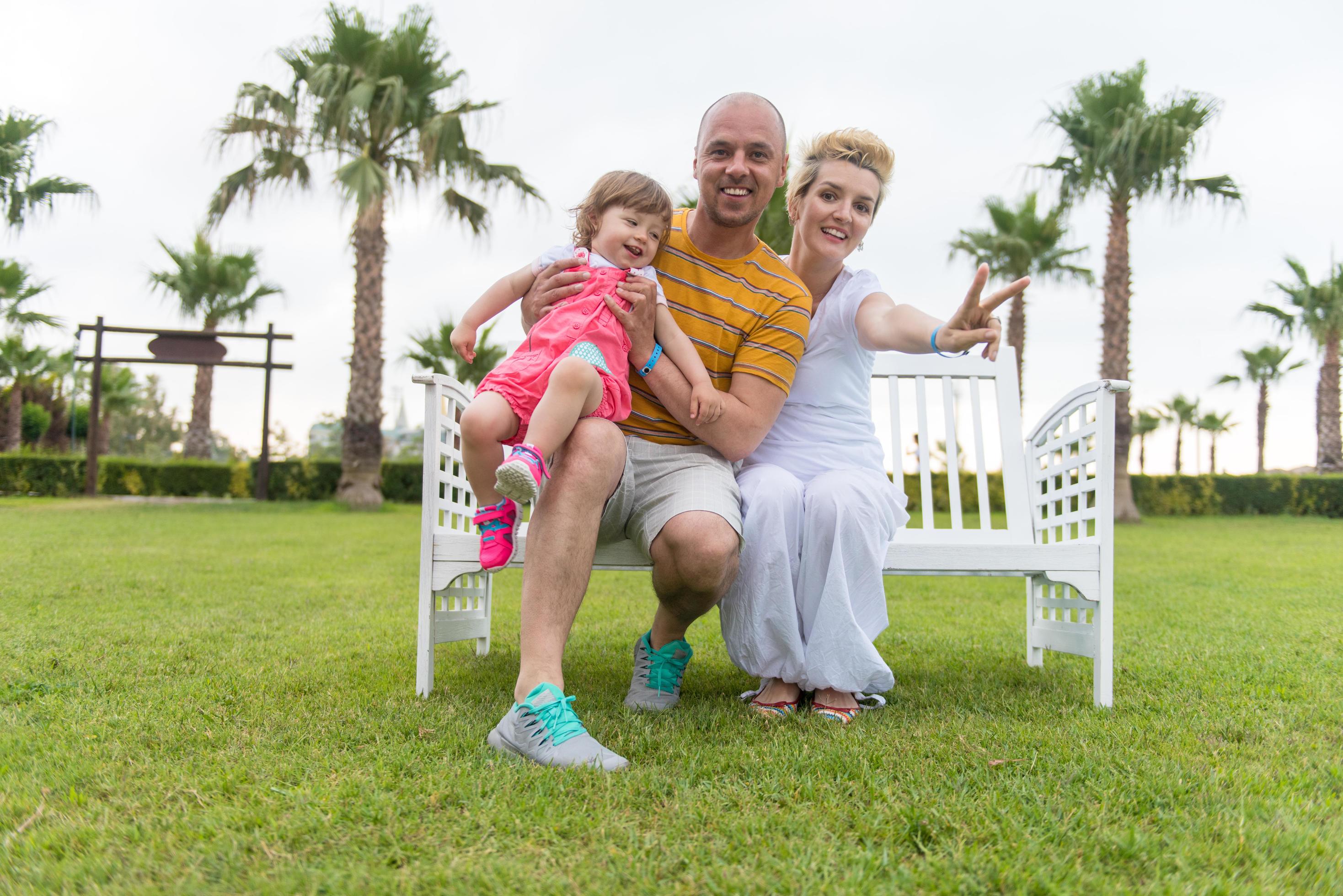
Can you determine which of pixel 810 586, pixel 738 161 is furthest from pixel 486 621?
pixel 738 161

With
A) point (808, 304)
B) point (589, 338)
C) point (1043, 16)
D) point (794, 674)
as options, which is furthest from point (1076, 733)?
point (1043, 16)

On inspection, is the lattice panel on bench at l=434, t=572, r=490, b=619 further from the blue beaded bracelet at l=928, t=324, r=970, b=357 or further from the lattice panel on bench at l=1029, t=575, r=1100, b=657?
the lattice panel on bench at l=1029, t=575, r=1100, b=657

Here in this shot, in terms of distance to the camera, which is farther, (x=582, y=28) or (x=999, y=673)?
(x=582, y=28)

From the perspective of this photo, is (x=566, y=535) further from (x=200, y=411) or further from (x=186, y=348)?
(x=200, y=411)

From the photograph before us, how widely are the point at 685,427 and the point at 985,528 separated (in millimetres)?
1344

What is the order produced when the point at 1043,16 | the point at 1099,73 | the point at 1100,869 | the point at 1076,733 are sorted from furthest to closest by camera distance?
1. the point at 1099,73
2. the point at 1043,16
3. the point at 1076,733
4. the point at 1100,869

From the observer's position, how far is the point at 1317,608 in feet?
14.1

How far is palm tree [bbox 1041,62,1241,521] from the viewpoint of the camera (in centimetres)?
1300

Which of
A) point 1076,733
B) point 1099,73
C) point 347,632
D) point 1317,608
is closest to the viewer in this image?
point 1076,733

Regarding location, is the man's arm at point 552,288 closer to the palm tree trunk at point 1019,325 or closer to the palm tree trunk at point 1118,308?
the palm tree trunk at point 1118,308

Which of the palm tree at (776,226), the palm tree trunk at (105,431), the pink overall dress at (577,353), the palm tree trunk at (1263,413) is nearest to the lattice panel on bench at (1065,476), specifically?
the pink overall dress at (577,353)

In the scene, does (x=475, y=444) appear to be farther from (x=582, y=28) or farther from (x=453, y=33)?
(x=453, y=33)

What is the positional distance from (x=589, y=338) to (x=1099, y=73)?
14.3 metres

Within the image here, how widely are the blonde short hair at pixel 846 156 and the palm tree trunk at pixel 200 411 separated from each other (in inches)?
768
